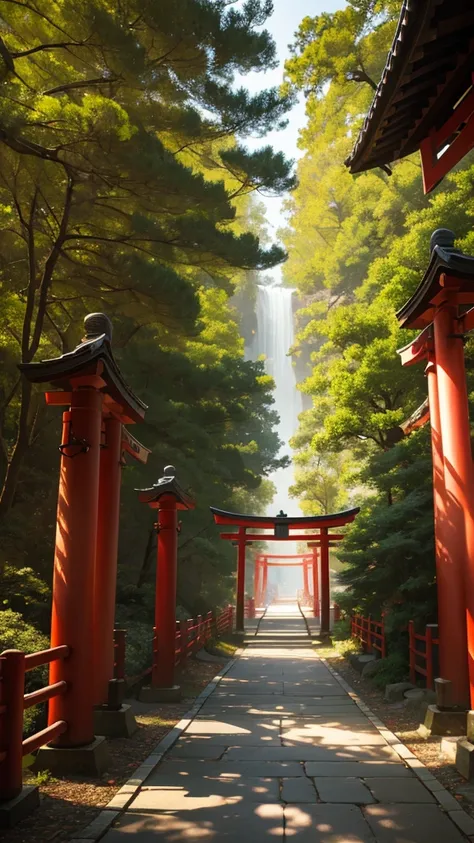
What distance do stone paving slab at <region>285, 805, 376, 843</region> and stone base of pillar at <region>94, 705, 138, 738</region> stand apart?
2657 mm

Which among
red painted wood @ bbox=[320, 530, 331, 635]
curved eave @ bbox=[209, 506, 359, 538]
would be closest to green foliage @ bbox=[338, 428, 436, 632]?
curved eave @ bbox=[209, 506, 359, 538]

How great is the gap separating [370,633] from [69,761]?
307 inches

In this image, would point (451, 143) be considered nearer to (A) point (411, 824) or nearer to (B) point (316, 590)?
(A) point (411, 824)

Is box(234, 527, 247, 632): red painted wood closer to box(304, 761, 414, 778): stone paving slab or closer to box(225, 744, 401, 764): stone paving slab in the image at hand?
box(225, 744, 401, 764): stone paving slab

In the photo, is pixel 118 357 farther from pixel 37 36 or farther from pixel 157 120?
pixel 37 36

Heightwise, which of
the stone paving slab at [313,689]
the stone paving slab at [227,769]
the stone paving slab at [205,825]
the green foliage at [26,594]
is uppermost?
the green foliage at [26,594]

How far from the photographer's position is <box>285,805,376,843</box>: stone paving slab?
139 inches

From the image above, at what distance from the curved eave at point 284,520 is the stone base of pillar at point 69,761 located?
1243 cm

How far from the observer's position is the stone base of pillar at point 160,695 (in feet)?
27.5

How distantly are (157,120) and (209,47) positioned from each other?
167 centimetres

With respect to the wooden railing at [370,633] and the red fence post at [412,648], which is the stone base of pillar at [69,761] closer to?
the red fence post at [412,648]

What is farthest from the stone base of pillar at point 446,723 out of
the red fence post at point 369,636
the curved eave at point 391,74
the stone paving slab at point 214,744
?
the red fence post at point 369,636

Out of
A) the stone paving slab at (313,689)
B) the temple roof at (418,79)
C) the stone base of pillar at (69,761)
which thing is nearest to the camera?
the temple roof at (418,79)

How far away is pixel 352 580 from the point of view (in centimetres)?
1038
